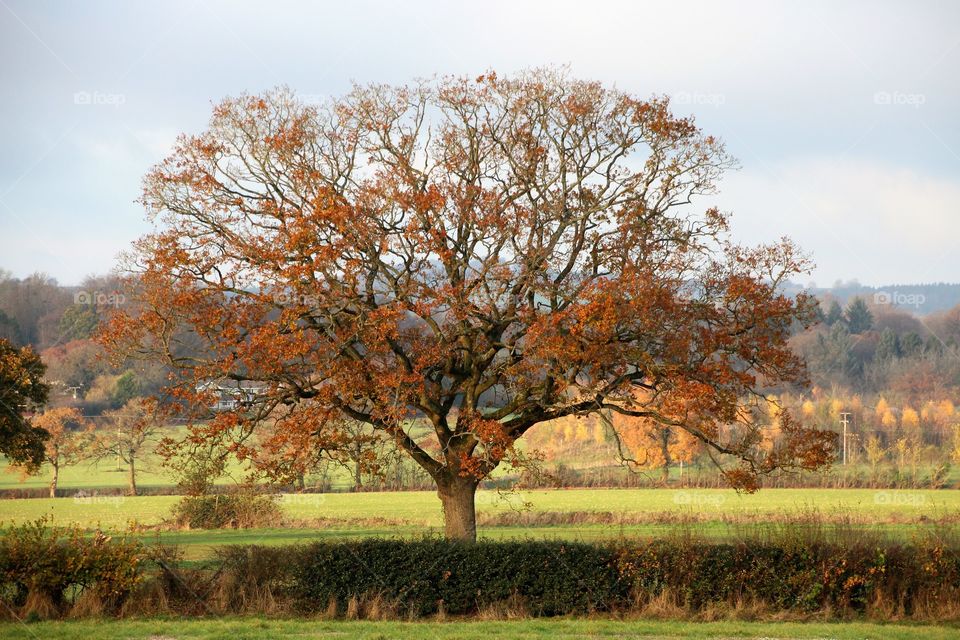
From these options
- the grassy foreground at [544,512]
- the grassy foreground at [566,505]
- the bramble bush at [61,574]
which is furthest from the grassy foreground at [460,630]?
the grassy foreground at [566,505]

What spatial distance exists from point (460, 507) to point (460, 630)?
19.2ft

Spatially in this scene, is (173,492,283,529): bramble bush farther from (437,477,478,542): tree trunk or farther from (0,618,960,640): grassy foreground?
(0,618,960,640): grassy foreground

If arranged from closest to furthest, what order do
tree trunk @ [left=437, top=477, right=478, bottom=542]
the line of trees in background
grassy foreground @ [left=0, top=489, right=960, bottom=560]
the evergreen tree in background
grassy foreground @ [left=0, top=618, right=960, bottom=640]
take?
grassy foreground @ [left=0, top=618, right=960, bottom=640]
tree trunk @ [left=437, top=477, right=478, bottom=542]
grassy foreground @ [left=0, top=489, right=960, bottom=560]
the line of trees in background
the evergreen tree in background

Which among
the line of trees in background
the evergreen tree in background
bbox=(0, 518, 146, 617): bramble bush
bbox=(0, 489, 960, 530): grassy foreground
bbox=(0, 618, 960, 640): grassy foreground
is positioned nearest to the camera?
bbox=(0, 618, 960, 640): grassy foreground

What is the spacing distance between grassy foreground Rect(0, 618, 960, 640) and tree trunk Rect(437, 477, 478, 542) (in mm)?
4932

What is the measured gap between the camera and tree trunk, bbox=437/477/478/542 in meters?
21.5

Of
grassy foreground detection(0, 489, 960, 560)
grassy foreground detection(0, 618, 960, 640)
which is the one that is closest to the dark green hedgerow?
grassy foreground detection(0, 618, 960, 640)

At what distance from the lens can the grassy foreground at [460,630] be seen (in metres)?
15.0

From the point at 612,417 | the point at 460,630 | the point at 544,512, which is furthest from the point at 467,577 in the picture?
the point at 612,417

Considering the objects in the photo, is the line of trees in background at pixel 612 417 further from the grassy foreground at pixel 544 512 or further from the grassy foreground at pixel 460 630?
the grassy foreground at pixel 460 630

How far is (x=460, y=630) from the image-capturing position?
1575 centimetres

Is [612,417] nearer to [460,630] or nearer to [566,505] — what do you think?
[566,505]

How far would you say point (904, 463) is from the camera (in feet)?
197

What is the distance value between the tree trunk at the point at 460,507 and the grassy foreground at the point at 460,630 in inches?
194
